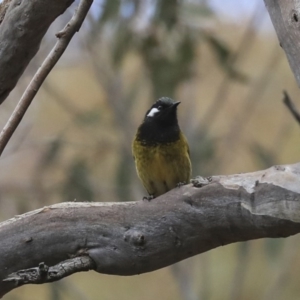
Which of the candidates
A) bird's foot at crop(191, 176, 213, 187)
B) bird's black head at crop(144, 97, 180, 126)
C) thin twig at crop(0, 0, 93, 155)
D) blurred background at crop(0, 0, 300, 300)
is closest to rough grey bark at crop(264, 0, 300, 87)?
bird's foot at crop(191, 176, 213, 187)

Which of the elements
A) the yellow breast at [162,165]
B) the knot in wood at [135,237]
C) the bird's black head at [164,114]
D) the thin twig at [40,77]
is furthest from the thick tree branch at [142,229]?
the bird's black head at [164,114]

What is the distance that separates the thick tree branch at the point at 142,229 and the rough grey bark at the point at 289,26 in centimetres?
29

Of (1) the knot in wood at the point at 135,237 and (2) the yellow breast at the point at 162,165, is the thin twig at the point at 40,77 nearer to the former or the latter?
(1) the knot in wood at the point at 135,237

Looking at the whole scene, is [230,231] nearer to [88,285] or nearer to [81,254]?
[81,254]

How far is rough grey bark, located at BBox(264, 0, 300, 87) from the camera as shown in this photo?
157cm

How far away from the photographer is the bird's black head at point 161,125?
9.00 feet

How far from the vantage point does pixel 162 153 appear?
267cm

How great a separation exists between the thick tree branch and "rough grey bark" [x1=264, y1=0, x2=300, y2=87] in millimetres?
285

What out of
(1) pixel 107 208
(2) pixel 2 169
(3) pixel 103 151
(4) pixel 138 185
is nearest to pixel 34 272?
(1) pixel 107 208

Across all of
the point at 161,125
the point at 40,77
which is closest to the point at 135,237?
the point at 40,77

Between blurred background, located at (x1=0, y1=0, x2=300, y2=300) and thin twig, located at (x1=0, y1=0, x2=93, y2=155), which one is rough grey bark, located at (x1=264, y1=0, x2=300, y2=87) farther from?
blurred background, located at (x1=0, y1=0, x2=300, y2=300)

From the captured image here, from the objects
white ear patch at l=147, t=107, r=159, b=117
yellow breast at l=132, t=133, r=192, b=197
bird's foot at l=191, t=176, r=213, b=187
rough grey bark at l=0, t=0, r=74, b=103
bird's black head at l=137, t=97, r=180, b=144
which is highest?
rough grey bark at l=0, t=0, r=74, b=103

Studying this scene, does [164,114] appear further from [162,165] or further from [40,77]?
[40,77]

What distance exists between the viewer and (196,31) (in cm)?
385
